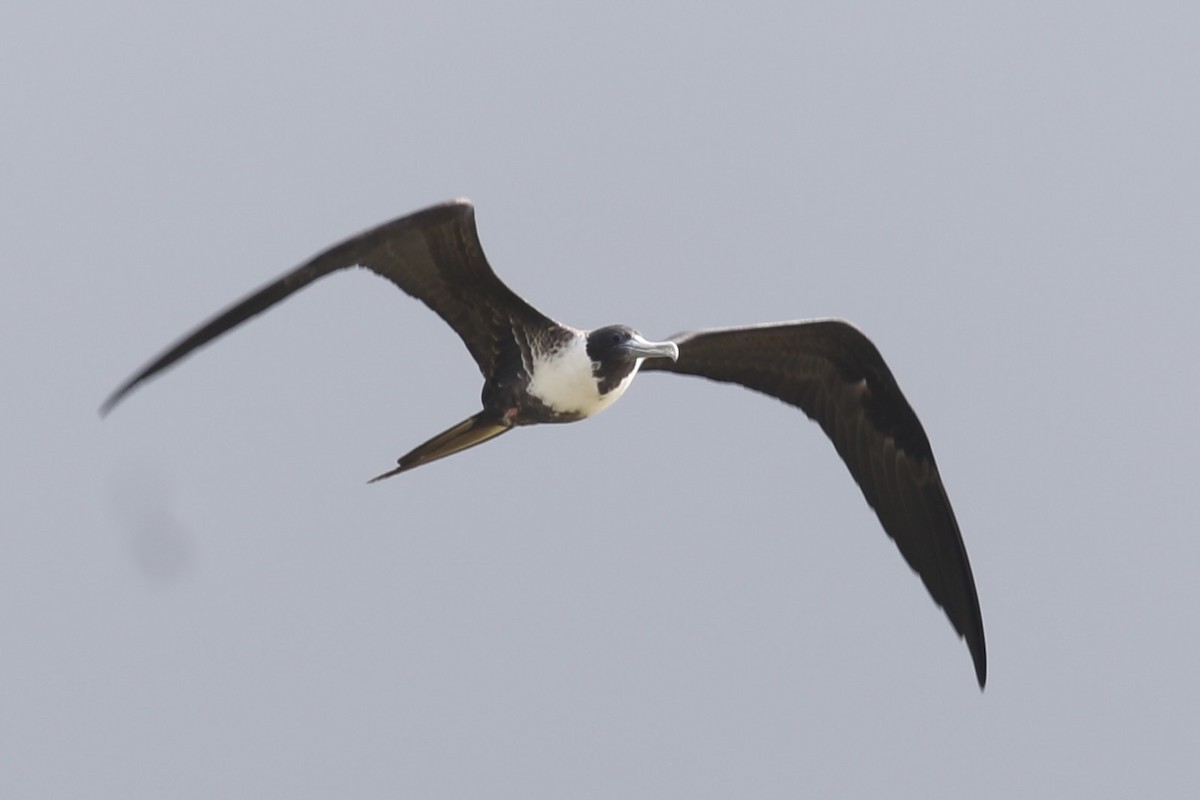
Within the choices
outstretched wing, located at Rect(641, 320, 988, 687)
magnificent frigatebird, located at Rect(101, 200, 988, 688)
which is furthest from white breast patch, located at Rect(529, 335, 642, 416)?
outstretched wing, located at Rect(641, 320, 988, 687)

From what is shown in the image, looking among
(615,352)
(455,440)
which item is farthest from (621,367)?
(455,440)

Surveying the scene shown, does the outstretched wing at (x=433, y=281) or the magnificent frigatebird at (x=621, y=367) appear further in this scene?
the magnificent frigatebird at (x=621, y=367)

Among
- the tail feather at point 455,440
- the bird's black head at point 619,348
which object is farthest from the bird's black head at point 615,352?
the tail feather at point 455,440

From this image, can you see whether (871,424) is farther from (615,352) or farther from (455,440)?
(455,440)

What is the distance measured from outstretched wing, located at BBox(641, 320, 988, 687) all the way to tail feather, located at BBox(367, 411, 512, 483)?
30.7 inches

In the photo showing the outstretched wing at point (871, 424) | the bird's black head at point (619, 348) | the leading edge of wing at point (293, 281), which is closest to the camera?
the leading edge of wing at point (293, 281)

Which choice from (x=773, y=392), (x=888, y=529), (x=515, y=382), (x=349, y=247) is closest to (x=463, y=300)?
(x=515, y=382)

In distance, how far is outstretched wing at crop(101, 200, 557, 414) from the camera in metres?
7.01

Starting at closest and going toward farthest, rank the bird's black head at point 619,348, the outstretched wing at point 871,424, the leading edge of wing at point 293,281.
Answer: the leading edge of wing at point 293,281, the bird's black head at point 619,348, the outstretched wing at point 871,424

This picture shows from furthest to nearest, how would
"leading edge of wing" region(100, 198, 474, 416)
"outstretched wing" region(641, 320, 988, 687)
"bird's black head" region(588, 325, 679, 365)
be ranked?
1. "outstretched wing" region(641, 320, 988, 687)
2. "bird's black head" region(588, 325, 679, 365)
3. "leading edge of wing" region(100, 198, 474, 416)

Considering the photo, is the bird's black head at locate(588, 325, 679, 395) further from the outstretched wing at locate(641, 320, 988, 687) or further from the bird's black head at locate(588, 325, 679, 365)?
the outstretched wing at locate(641, 320, 988, 687)

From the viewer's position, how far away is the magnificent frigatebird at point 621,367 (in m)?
7.52

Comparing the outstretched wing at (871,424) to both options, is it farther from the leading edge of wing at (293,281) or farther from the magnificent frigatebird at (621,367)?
the leading edge of wing at (293,281)

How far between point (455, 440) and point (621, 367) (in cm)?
69
